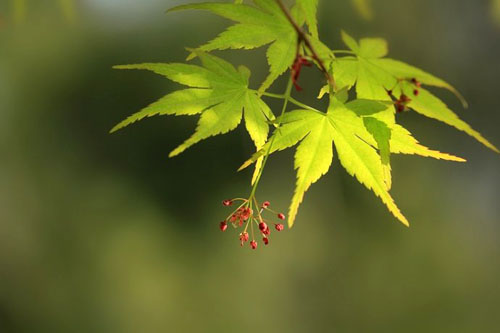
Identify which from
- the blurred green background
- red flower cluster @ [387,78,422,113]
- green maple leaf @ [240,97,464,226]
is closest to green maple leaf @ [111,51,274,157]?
green maple leaf @ [240,97,464,226]

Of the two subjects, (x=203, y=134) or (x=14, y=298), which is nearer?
(x=203, y=134)

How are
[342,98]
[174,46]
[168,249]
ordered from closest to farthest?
[342,98]
[174,46]
[168,249]

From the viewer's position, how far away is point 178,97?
56 centimetres

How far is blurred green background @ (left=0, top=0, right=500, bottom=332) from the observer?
14.1 ft

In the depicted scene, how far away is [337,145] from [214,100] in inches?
5.2

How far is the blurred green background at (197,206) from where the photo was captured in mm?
4289

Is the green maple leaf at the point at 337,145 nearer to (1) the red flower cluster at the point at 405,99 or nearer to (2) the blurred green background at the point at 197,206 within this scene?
(1) the red flower cluster at the point at 405,99

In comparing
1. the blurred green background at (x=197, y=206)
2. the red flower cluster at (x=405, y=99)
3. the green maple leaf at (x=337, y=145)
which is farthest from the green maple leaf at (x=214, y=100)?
the blurred green background at (x=197, y=206)

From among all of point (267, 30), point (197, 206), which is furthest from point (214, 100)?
point (197, 206)

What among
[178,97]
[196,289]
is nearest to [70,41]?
[196,289]

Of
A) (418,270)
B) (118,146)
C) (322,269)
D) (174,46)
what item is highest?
(174,46)

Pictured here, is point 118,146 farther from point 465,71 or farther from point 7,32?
point 465,71

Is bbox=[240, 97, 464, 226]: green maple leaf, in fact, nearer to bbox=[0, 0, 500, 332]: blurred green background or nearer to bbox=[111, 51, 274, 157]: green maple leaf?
bbox=[111, 51, 274, 157]: green maple leaf

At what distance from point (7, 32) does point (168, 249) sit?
1960 millimetres
